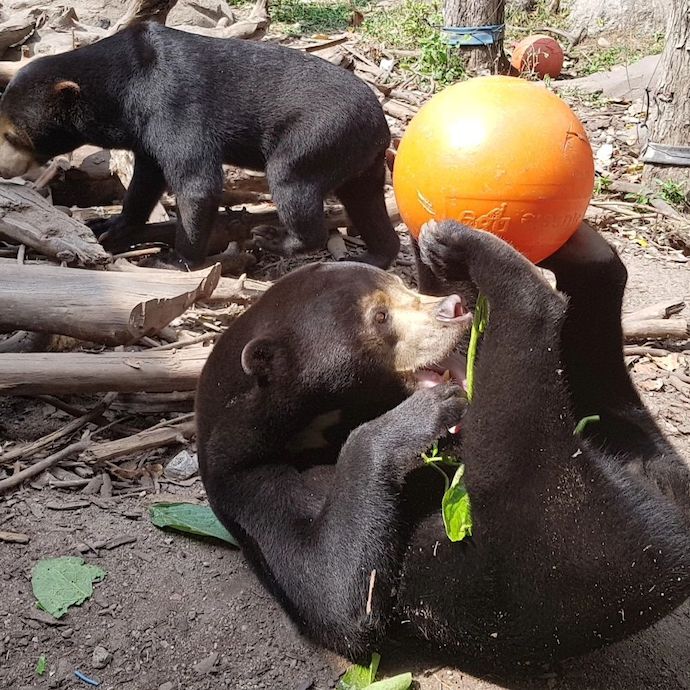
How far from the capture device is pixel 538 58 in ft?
37.7

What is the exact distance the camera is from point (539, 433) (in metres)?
3.02

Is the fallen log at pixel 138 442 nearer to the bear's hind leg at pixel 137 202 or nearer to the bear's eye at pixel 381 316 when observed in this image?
the bear's eye at pixel 381 316

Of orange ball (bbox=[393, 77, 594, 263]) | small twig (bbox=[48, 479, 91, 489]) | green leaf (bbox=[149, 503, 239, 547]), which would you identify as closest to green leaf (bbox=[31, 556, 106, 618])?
green leaf (bbox=[149, 503, 239, 547])

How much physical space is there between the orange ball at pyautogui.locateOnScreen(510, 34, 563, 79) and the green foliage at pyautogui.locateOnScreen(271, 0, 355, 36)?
316 centimetres

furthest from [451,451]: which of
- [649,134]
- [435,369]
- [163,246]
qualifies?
[649,134]

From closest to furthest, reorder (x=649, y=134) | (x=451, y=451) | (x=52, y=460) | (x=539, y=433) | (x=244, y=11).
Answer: (x=539, y=433) → (x=451, y=451) → (x=52, y=460) → (x=649, y=134) → (x=244, y=11)

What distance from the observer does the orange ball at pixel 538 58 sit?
1147cm

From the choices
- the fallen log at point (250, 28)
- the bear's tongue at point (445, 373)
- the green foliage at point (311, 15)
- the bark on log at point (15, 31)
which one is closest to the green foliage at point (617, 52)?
the green foliage at point (311, 15)

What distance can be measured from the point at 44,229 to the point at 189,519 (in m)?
2.70

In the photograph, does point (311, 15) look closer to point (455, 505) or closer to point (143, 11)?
point (143, 11)

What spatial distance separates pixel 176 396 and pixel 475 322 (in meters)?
2.09

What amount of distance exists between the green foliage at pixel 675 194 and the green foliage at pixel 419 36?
348 cm

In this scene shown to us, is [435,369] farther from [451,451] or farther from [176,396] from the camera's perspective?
[176,396]

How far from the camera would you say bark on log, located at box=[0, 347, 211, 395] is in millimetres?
4344
